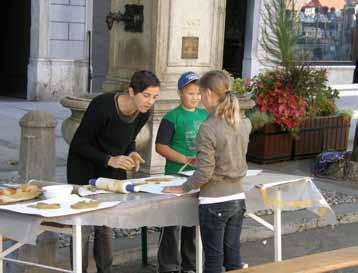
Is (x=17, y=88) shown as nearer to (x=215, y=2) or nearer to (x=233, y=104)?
(x=215, y=2)

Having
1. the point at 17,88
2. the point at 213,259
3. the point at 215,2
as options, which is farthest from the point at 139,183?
the point at 17,88

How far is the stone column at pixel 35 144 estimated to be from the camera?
502 centimetres

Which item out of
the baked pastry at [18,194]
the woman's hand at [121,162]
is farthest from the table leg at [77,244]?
the woman's hand at [121,162]

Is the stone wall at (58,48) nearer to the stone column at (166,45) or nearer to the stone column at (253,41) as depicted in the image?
the stone column at (253,41)

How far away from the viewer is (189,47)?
742 centimetres

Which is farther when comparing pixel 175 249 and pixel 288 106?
pixel 288 106

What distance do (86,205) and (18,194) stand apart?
402mm

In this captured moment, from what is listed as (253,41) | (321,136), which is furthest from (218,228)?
(253,41)

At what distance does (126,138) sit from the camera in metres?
4.63

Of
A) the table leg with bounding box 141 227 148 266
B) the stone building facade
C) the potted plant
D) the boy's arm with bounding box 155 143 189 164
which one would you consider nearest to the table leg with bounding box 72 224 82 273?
the boy's arm with bounding box 155 143 189 164

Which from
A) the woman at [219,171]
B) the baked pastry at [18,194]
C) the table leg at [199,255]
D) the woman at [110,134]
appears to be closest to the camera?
the baked pastry at [18,194]

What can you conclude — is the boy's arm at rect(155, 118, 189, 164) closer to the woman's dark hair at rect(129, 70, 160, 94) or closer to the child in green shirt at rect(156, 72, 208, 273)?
the child in green shirt at rect(156, 72, 208, 273)

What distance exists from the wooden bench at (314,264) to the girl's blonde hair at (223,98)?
83 cm

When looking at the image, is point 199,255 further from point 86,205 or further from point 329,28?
point 329,28
